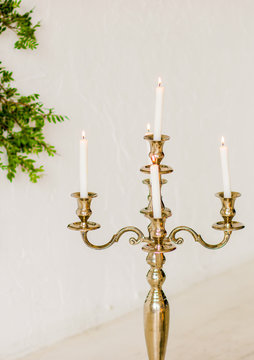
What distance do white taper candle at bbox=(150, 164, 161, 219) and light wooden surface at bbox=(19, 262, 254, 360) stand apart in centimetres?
61

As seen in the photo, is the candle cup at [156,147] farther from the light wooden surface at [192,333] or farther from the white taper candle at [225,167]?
the light wooden surface at [192,333]

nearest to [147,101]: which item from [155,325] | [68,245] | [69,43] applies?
[69,43]

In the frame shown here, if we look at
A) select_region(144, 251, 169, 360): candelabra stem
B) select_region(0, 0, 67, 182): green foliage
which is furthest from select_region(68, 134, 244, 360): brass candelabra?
select_region(0, 0, 67, 182): green foliage

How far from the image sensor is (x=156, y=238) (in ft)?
3.50

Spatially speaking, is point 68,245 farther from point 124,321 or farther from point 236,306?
point 236,306

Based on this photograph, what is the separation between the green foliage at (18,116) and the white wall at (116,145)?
31mm

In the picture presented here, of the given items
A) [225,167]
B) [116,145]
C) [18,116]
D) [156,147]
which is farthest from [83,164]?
[116,145]

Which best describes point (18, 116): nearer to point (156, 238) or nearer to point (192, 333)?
point (156, 238)

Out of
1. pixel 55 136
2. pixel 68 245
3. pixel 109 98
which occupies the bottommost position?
pixel 68 245

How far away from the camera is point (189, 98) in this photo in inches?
73.6

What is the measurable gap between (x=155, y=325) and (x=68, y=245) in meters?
0.50

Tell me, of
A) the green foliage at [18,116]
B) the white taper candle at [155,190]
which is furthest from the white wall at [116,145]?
the white taper candle at [155,190]

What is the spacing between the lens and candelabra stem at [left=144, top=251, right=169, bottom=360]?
1.14m

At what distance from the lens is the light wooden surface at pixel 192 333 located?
1531 mm
